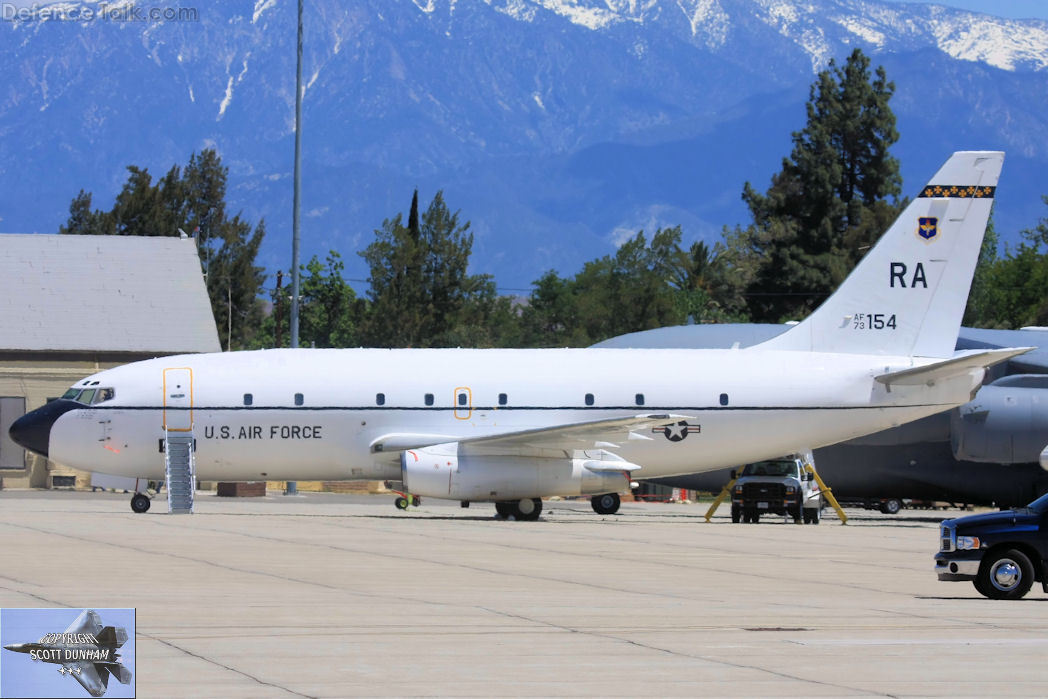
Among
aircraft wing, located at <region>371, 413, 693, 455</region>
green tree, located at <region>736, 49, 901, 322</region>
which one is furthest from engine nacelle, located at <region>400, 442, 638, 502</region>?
green tree, located at <region>736, 49, 901, 322</region>

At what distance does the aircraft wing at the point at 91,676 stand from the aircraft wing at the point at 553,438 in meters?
24.1

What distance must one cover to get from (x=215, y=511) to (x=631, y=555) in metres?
15.6

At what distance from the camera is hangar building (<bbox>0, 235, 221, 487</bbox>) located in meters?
53.5

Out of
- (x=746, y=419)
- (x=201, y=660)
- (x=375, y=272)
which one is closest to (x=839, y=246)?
(x=375, y=272)

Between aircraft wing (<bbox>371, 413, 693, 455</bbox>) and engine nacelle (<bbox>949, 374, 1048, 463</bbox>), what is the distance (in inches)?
315

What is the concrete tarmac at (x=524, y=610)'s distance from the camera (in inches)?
474

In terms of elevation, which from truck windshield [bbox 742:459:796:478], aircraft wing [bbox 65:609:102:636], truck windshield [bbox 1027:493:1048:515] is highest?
truck windshield [bbox 742:459:796:478]

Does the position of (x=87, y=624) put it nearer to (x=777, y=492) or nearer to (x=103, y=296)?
(x=777, y=492)

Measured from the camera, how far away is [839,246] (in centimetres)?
9425

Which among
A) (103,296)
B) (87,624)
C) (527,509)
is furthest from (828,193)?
(87,624)

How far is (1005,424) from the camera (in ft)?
123

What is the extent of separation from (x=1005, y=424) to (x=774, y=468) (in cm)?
568

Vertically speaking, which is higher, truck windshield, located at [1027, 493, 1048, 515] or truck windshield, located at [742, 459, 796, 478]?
truck windshield, located at [742, 459, 796, 478]

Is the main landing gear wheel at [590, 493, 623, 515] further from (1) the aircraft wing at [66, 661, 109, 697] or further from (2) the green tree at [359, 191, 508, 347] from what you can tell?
(2) the green tree at [359, 191, 508, 347]
